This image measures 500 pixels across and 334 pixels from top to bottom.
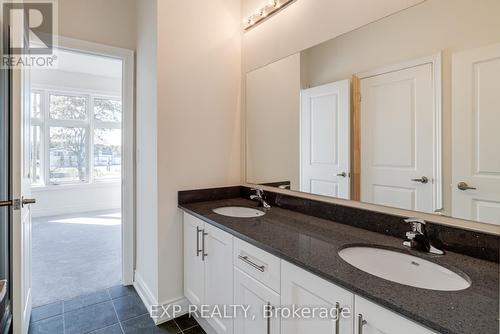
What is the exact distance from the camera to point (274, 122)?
7.07 feet

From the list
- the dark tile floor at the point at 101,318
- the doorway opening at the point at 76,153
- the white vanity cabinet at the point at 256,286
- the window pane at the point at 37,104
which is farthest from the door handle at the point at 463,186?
the window pane at the point at 37,104

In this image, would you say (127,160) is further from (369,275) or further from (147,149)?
(369,275)

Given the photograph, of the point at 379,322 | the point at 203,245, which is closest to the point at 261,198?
the point at 203,245

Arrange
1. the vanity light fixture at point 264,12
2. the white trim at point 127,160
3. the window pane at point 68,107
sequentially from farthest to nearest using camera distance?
the window pane at point 68,107 → the white trim at point 127,160 → the vanity light fixture at point 264,12

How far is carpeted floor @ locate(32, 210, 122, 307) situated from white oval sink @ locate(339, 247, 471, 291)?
2.25 metres

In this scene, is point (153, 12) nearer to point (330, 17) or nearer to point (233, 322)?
point (330, 17)

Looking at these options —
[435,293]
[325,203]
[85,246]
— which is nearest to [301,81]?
[325,203]

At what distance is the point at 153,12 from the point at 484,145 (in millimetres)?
2113

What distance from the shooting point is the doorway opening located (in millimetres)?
4207

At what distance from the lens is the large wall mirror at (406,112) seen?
3.53 ft

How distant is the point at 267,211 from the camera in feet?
6.16

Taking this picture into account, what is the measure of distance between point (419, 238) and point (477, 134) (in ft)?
1.57

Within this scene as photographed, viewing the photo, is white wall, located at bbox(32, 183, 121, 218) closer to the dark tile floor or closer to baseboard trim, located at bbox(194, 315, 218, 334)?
the dark tile floor

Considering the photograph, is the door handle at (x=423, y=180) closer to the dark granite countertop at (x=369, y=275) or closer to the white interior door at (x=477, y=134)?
the white interior door at (x=477, y=134)
